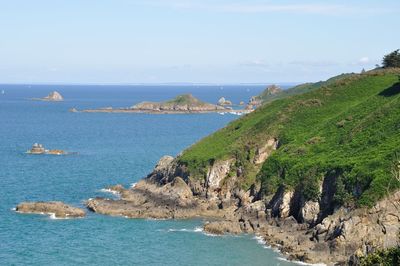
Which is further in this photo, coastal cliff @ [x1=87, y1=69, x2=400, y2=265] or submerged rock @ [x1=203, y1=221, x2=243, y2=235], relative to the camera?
submerged rock @ [x1=203, y1=221, x2=243, y2=235]

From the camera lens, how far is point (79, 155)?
150000 millimetres

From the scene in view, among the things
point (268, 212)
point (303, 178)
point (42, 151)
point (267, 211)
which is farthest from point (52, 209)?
point (42, 151)

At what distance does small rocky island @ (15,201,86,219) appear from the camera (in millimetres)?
91238

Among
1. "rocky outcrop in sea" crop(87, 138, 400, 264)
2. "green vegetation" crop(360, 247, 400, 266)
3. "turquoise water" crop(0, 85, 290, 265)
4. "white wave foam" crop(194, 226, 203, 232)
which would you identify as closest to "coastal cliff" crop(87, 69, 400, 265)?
"rocky outcrop in sea" crop(87, 138, 400, 264)

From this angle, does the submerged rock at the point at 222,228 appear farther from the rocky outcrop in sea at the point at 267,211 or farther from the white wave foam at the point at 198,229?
the white wave foam at the point at 198,229

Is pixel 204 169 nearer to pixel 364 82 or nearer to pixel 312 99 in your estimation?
pixel 312 99

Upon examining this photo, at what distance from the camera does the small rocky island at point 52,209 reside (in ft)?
299

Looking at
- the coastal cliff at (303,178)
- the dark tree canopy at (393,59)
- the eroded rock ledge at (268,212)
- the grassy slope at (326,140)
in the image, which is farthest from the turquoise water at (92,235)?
the dark tree canopy at (393,59)

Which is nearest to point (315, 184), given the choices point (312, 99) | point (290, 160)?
point (290, 160)

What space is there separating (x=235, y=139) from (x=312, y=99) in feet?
56.6

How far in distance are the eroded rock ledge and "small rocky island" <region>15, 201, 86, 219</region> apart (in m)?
3.43

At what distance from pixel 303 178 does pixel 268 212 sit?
650 centimetres

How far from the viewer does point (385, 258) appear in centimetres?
4375

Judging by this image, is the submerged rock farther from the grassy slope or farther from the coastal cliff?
the grassy slope
